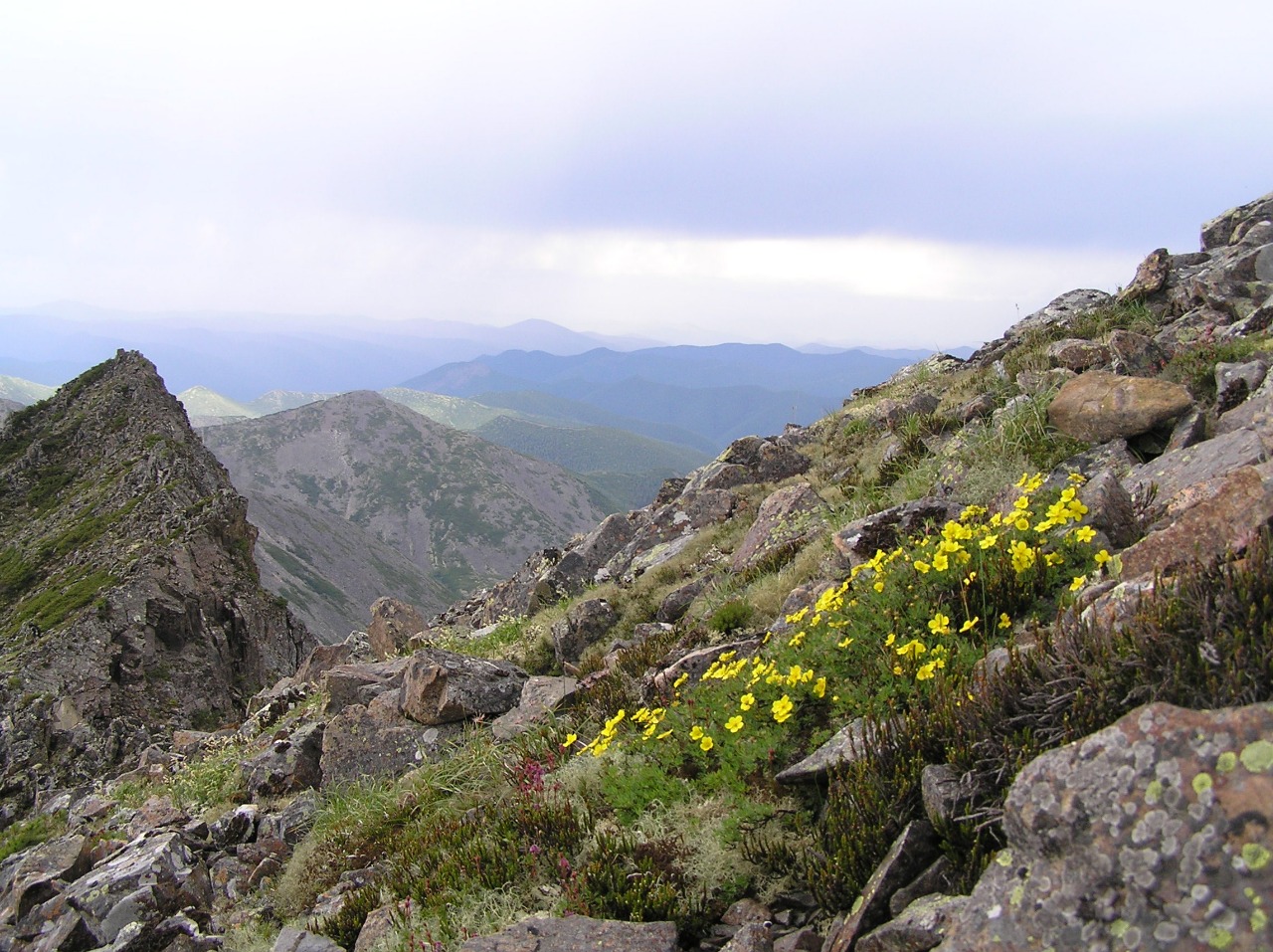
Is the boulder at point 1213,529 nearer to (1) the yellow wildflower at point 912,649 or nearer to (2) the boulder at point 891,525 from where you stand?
(1) the yellow wildflower at point 912,649

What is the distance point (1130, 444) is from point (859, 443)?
7.73 metres

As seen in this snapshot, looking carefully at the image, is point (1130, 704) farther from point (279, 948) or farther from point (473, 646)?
point (473, 646)

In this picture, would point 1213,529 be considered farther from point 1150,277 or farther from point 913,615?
point 1150,277

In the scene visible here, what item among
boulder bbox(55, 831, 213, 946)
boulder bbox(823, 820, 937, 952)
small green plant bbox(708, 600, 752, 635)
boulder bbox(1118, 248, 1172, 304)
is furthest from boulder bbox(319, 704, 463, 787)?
boulder bbox(1118, 248, 1172, 304)

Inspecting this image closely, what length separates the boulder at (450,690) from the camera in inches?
384

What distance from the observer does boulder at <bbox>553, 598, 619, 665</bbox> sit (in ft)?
40.1

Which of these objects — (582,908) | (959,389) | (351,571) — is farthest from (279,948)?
(351,571)

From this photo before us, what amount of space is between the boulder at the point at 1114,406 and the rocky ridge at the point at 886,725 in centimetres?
3

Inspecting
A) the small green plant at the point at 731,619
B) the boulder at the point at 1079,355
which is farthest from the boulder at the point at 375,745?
the boulder at the point at 1079,355

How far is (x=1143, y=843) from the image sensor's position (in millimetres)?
2383

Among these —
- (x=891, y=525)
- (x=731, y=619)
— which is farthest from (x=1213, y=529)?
(x=731, y=619)

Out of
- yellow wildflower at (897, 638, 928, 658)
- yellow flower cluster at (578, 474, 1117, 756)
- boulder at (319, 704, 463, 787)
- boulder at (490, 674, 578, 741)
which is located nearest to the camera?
yellow wildflower at (897, 638, 928, 658)

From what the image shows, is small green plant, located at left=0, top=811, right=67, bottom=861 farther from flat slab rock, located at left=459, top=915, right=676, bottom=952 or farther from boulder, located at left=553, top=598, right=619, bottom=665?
flat slab rock, located at left=459, top=915, right=676, bottom=952

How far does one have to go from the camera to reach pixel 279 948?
5844 mm
